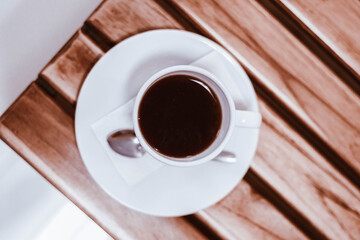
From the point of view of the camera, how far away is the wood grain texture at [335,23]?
64 cm

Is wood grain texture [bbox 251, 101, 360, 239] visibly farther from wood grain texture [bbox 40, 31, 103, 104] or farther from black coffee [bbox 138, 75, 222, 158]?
wood grain texture [bbox 40, 31, 103, 104]

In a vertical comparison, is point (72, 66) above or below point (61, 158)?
above

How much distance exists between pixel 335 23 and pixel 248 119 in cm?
29

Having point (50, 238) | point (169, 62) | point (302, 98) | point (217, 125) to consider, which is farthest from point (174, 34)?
point (50, 238)

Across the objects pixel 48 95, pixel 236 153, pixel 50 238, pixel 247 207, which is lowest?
pixel 50 238

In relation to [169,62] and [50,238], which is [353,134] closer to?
[169,62]

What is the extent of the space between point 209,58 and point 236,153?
0.18 meters

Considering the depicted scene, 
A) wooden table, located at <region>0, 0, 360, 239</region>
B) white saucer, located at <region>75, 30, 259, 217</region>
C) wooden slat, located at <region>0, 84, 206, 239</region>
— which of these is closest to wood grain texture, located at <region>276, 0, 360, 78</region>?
wooden table, located at <region>0, 0, 360, 239</region>

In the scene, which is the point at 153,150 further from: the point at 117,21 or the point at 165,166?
the point at 117,21

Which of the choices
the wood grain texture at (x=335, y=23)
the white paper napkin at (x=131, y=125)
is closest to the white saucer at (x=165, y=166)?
the white paper napkin at (x=131, y=125)

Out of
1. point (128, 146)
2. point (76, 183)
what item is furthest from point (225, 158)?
point (76, 183)

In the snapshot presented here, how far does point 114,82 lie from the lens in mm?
587

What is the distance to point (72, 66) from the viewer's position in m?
0.59

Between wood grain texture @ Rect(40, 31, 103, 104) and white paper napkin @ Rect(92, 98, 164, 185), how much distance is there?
81 millimetres
